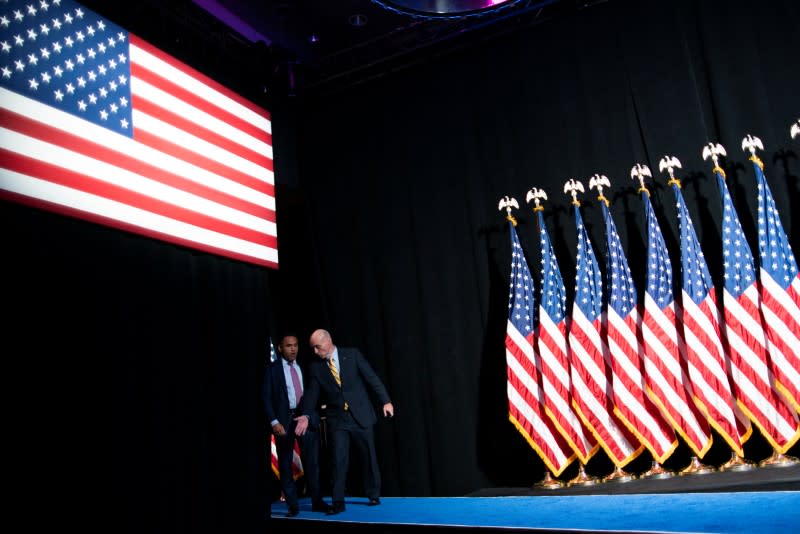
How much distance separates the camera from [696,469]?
5.00 m

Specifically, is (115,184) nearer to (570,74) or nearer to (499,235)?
(499,235)

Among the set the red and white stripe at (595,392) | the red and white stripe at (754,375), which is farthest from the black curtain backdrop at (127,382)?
the red and white stripe at (754,375)

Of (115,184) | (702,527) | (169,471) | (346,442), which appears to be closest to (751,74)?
(702,527)

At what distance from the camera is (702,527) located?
320 centimetres

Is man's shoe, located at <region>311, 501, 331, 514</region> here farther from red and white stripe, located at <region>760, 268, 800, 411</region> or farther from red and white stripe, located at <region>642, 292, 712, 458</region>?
red and white stripe, located at <region>760, 268, 800, 411</region>

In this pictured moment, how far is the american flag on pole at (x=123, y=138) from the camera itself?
4.11 metres

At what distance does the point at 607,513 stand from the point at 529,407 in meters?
1.66

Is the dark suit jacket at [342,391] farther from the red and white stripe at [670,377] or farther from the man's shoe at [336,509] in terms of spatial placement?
the red and white stripe at [670,377]

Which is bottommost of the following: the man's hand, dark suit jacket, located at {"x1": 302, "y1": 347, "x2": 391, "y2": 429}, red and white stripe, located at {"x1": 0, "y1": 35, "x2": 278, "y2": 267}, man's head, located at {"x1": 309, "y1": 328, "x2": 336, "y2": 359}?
the man's hand

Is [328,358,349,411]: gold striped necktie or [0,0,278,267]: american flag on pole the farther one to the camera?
[328,358,349,411]: gold striped necktie

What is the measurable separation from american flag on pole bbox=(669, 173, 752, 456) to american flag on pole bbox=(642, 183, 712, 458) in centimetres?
9

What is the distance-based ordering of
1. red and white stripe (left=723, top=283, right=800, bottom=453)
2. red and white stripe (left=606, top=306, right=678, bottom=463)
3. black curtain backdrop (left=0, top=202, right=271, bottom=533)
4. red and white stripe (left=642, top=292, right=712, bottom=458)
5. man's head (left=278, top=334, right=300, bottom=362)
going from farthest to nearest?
man's head (left=278, top=334, right=300, bottom=362)
red and white stripe (left=606, top=306, right=678, bottom=463)
red and white stripe (left=642, top=292, right=712, bottom=458)
red and white stripe (left=723, top=283, right=800, bottom=453)
black curtain backdrop (left=0, top=202, right=271, bottom=533)

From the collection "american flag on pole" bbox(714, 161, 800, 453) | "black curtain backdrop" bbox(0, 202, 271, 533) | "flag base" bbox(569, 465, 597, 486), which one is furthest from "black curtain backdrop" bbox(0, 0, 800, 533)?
"american flag on pole" bbox(714, 161, 800, 453)

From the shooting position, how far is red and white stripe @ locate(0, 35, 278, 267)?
4.09 meters
